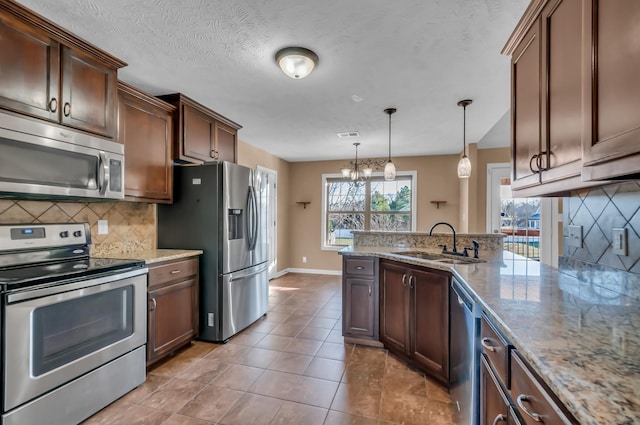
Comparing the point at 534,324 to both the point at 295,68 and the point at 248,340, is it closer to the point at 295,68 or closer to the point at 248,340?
the point at 295,68

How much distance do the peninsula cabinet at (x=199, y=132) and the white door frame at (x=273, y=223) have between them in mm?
1994

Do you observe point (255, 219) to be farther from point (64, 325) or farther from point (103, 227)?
point (64, 325)

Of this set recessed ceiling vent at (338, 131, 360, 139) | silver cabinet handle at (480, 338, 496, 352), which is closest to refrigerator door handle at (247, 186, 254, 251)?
recessed ceiling vent at (338, 131, 360, 139)

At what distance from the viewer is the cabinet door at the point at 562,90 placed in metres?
1.13

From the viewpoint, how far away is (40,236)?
2.02 meters

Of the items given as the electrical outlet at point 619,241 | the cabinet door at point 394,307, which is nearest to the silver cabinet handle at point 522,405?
the electrical outlet at point 619,241

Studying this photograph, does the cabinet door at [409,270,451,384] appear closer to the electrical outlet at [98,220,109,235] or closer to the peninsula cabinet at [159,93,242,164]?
the peninsula cabinet at [159,93,242,164]

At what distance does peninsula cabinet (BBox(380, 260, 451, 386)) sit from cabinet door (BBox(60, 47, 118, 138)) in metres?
2.50

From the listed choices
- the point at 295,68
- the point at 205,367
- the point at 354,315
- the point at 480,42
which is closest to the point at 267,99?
the point at 295,68

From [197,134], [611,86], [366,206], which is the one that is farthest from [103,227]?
[366,206]

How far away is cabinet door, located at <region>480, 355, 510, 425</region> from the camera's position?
1.05m

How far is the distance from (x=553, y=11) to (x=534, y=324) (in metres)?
1.31

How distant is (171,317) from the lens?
260 cm

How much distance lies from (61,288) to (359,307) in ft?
7.42
